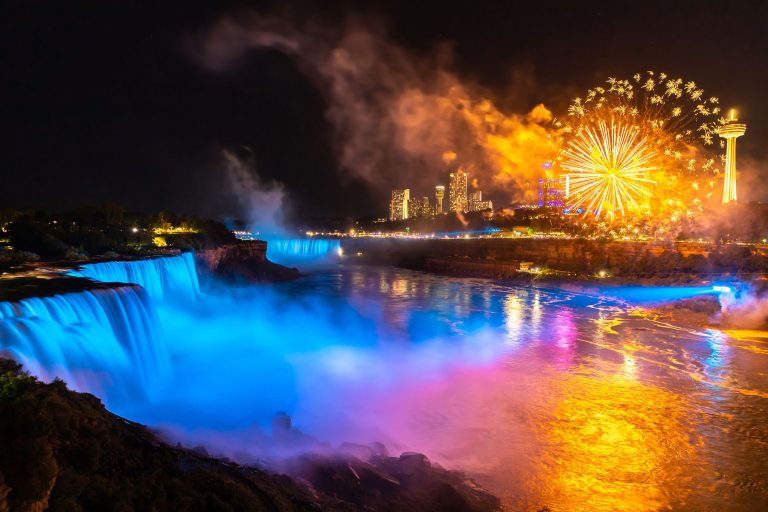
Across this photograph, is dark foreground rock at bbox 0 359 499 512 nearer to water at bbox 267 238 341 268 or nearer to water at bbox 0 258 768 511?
water at bbox 0 258 768 511

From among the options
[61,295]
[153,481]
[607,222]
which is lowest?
[153,481]

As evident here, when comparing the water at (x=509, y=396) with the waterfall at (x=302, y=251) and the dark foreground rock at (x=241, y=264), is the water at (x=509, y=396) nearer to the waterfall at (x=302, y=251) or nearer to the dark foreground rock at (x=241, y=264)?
the dark foreground rock at (x=241, y=264)

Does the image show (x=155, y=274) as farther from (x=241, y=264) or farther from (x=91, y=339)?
(x=241, y=264)

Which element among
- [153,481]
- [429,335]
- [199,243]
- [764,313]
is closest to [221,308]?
[199,243]

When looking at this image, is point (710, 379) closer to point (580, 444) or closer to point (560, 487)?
point (580, 444)

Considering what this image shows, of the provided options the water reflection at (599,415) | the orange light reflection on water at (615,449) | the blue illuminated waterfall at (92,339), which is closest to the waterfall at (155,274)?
the blue illuminated waterfall at (92,339)

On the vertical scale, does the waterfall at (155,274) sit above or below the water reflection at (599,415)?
above

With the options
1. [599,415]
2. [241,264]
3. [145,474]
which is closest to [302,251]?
[241,264]

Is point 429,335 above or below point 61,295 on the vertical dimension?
below
